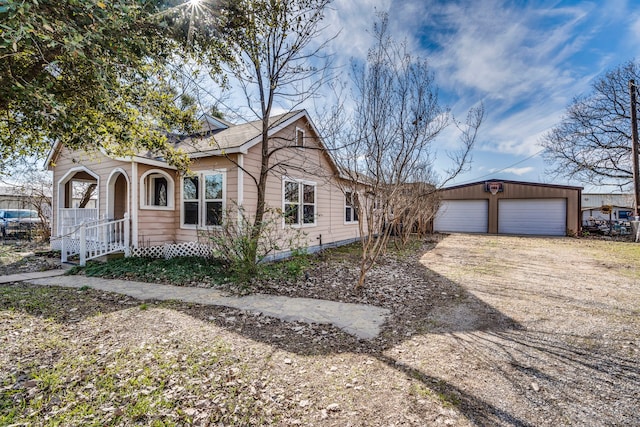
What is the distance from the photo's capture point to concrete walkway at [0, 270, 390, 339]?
430cm

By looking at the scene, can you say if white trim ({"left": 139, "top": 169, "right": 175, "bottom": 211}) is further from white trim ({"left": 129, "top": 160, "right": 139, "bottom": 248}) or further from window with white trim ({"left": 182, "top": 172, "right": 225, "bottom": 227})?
window with white trim ({"left": 182, "top": 172, "right": 225, "bottom": 227})

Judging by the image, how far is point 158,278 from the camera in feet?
22.4

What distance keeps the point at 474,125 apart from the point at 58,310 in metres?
8.26

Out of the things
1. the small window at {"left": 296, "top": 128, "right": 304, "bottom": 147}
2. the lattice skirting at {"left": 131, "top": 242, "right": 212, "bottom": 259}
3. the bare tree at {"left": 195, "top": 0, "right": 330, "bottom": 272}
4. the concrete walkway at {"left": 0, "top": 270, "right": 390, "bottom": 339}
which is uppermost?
the bare tree at {"left": 195, "top": 0, "right": 330, "bottom": 272}

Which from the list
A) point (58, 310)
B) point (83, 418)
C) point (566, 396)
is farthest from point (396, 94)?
point (58, 310)

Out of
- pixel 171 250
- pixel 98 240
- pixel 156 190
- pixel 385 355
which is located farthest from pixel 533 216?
pixel 98 240

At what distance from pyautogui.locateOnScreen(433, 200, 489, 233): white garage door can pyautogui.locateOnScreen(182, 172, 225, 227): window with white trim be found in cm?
1782

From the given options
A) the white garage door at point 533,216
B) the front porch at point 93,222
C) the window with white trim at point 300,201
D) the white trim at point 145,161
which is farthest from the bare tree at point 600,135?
the front porch at point 93,222

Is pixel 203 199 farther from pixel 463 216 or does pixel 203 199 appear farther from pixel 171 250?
pixel 463 216

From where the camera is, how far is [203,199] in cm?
879

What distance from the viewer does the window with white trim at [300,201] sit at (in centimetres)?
992

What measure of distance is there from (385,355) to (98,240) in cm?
871

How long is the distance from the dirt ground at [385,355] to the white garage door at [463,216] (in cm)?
1716

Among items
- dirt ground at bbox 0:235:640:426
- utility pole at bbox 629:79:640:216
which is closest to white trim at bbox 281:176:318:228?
dirt ground at bbox 0:235:640:426
